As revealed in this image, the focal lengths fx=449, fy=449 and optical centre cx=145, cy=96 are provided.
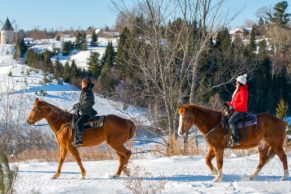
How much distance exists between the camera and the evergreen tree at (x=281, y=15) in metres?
70.8

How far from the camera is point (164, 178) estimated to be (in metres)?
9.09

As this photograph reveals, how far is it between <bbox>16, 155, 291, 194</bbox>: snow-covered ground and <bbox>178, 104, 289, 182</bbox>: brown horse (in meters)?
0.42

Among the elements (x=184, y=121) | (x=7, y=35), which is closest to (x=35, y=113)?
(x=184, y=121)

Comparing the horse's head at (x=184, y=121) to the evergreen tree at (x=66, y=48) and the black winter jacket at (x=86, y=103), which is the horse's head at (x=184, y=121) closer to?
the black winter jacket at (x=86, y=103)

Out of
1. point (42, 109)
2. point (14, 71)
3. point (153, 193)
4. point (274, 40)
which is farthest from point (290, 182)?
point (274, 40)

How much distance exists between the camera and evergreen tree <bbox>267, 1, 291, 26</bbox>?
70.8m

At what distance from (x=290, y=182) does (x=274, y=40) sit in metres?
57.3

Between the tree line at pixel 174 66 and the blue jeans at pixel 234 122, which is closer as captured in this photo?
the blue jeans at pixel 234 122

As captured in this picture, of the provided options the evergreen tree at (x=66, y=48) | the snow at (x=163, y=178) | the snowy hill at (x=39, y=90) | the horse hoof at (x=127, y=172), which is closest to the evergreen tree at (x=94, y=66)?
the snowy hill at (x=39, y=90)

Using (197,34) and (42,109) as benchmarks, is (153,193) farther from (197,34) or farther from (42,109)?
(197,34)

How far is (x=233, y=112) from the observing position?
9430 millimetres

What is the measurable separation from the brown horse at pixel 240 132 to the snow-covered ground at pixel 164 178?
421 millimetres

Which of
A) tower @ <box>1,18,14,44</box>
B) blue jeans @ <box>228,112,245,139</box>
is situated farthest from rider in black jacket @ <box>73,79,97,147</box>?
tower @ <box>1,18,14,44</box>

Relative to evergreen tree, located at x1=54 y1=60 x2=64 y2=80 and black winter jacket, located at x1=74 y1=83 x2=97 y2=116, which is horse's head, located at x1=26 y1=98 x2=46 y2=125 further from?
evergreen tree, located at x1=54 y1=60 x2=64 y2=80
